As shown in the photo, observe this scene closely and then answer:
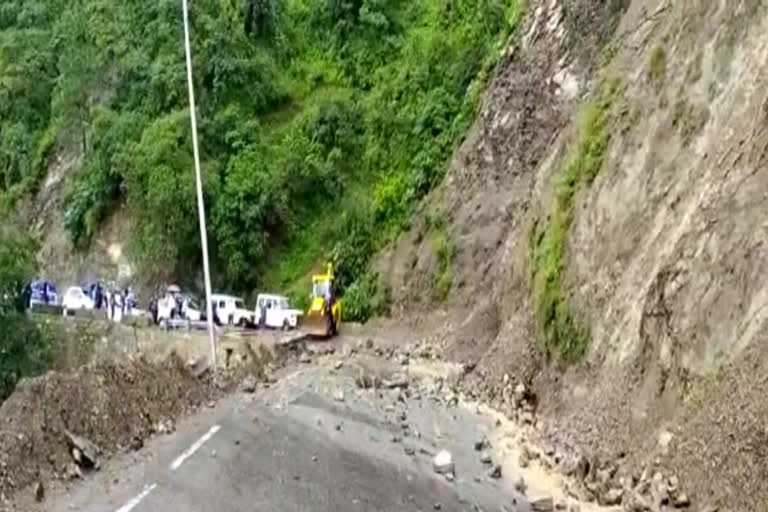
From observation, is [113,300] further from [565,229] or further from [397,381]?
[565,229]

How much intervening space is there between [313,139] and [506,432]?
20622 millimetres

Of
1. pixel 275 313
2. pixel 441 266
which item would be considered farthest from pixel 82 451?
pixel 275 313

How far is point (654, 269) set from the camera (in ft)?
49.8

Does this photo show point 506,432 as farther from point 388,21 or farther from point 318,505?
point 388,21

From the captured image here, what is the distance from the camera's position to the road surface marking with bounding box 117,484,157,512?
10679 millimetres

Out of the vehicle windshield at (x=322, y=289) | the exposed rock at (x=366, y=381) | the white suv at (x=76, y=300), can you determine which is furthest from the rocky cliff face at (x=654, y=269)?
the white suv at (x=76, y=300)

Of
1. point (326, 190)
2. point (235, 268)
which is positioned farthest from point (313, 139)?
point (235, 268)

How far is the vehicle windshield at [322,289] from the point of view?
3150 centimetres

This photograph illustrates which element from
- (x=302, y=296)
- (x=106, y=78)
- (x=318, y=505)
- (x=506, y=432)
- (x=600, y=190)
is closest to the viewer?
(x=318, y=505)

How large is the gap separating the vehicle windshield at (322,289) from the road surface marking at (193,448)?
1632 centimetres

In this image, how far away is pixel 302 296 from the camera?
1340 inches

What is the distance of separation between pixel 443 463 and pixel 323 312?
16.1m

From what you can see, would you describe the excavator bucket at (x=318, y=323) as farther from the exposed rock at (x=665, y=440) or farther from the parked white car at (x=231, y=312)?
the exposed rock at (x=665, y=440)

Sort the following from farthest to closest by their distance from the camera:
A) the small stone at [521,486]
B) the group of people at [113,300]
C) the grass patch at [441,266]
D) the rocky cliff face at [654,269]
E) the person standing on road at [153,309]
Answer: the group of people at [113,300], the person standing on road at [153,309], the grass patch at [441,266], the small stone at [521,486], the rocky cliff face at [654,269]
